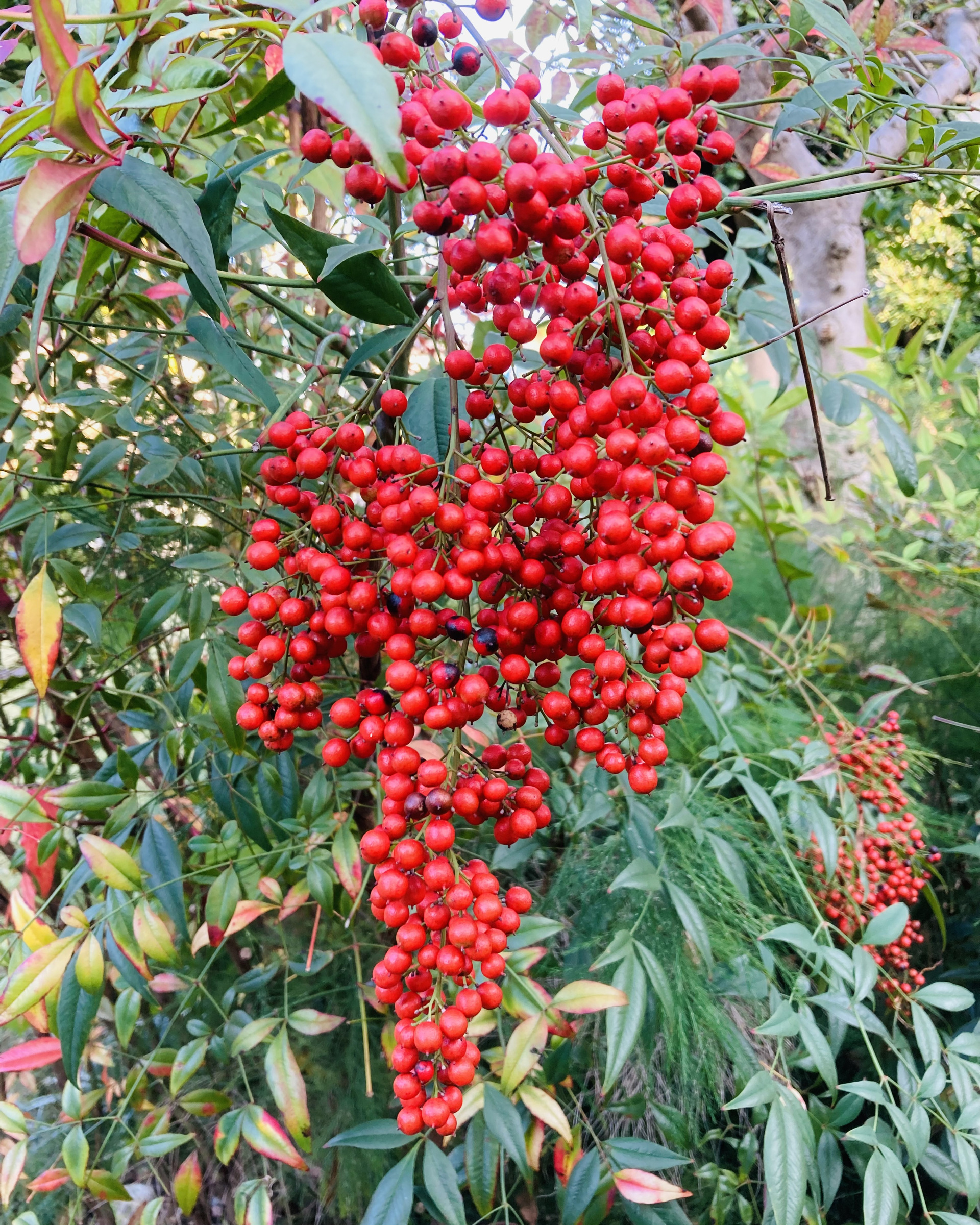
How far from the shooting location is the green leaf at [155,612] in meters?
0.64

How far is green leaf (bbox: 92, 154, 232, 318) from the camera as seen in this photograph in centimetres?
33

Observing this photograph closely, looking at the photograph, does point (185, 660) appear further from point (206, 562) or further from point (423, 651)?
point (423, 651)

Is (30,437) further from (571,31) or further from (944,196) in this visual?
(944,196)

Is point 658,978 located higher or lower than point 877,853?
higher

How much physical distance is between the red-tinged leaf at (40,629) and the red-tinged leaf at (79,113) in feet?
1.15

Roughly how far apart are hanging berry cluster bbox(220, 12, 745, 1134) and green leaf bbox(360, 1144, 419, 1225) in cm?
22

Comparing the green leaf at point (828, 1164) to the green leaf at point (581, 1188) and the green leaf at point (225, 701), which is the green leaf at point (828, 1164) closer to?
the green leaf at point (581, 1188)

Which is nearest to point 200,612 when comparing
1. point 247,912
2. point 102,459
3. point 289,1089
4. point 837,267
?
point 102,459

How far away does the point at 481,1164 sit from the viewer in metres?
0.63

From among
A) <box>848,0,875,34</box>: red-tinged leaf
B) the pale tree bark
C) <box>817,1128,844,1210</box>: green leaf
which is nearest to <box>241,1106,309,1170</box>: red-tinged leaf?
<box>817,1128,844,1210</box>: green leaf

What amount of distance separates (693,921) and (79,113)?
0.65 m

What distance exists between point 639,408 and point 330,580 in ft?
0.59

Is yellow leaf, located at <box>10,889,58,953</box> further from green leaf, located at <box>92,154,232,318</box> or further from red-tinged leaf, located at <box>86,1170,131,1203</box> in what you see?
green leaf, located at <box>92,154,232,318</box>

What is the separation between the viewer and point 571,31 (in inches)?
42.6
